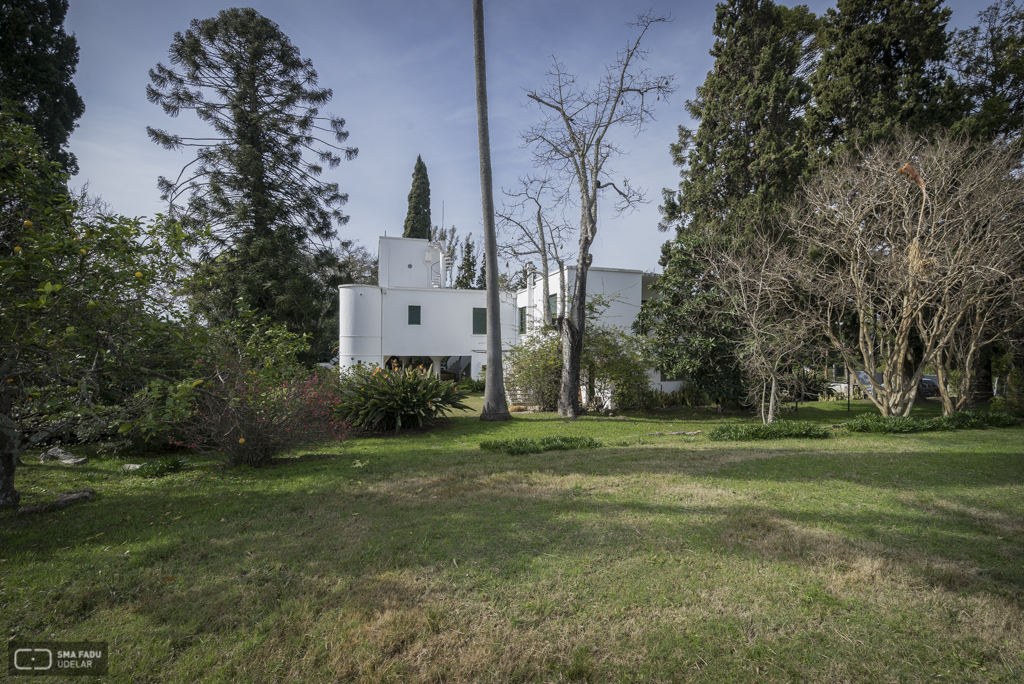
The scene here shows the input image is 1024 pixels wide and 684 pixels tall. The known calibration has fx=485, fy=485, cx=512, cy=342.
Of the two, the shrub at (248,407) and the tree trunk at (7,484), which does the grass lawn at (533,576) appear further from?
the shrub at (248,407)

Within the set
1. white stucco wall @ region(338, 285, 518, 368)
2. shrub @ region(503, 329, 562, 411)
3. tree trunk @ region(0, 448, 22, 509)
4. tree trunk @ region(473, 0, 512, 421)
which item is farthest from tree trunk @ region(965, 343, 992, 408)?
tree trunk @ region(0, 448, 22, 509)

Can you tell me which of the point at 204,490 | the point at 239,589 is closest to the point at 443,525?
the point at 239,589

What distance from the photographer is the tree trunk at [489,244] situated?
12477mm

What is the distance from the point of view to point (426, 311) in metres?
21.9

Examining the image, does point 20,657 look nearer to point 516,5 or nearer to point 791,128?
point 516,5

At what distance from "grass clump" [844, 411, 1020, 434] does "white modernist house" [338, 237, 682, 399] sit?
22.7ft

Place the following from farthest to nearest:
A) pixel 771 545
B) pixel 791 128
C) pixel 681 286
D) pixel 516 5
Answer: pixel 791 128
pixel 681 286
pixel 516 5
pixel 771 545

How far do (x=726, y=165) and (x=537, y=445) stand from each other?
1516 cm

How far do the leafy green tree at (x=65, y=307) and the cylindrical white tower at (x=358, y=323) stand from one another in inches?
599

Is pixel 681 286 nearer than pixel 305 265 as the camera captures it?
Yes

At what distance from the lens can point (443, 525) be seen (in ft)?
14.5

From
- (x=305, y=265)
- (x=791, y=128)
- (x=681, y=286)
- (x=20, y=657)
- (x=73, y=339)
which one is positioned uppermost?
(x=791, y=128)

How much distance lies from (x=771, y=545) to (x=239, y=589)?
396 centimetres
